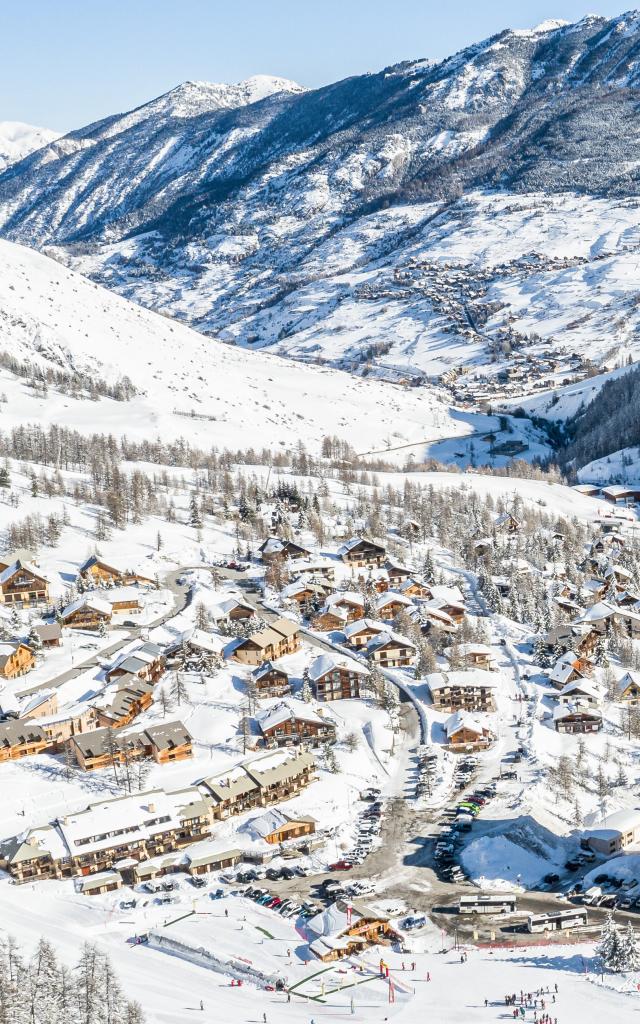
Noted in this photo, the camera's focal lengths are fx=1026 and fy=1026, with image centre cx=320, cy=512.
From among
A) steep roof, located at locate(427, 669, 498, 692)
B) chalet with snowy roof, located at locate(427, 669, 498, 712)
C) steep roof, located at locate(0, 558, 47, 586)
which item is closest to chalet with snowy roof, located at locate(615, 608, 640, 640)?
steep roof, located at locate(427, 669, 498, 692)

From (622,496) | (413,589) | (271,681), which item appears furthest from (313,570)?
(622,496)

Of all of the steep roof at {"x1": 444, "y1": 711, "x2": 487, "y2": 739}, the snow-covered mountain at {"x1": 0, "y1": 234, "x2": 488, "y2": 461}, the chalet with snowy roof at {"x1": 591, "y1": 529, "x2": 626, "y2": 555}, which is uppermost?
the snow-covered mountain at {"x1": 0, "y1": 234, "x2": 488, "y2": 461}

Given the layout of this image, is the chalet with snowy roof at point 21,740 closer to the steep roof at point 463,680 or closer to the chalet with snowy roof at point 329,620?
the steep roof at point 463,680

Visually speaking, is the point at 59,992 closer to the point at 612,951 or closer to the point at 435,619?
the point at 612,951

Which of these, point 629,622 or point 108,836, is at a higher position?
point 629,622

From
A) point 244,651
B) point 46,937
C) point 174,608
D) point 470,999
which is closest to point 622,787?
point 470,999

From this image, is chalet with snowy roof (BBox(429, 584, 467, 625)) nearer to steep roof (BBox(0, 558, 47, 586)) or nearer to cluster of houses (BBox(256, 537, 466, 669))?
cluster of houses (BBox(256, 537, 466, 669))
